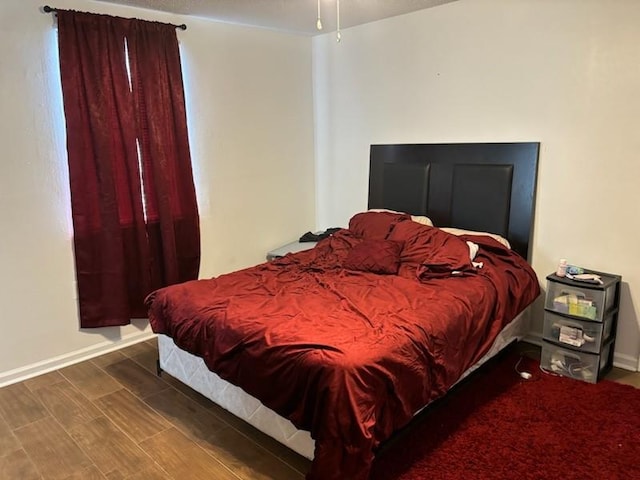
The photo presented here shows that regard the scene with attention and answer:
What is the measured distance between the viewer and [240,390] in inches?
93.2

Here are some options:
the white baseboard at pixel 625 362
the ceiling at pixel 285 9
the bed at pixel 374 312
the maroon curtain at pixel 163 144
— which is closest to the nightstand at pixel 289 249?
the bed at pixel 374 312

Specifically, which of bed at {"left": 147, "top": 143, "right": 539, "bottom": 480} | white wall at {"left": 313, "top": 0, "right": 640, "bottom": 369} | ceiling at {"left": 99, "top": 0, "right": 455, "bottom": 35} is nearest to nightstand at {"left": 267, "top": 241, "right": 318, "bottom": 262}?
bed at {"left": 147, "top": 143, "right": 539, "bottom": 480}

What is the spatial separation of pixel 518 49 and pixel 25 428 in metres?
3.68

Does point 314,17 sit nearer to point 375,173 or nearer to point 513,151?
point 375,173

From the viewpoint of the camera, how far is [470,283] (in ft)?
9.03

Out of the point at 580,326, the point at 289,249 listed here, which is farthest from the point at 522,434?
the point at 289,249

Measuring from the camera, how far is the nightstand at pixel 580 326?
277cm

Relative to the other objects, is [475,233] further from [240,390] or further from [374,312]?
[240,390]

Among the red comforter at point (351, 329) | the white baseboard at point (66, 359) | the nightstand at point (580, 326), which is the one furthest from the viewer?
the white baseboard at point (66, 359)

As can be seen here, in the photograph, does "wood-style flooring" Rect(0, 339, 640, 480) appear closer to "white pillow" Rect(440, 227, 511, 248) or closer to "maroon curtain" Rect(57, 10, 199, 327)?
"maroon curtain" Rect(57, 10, 199, 327)

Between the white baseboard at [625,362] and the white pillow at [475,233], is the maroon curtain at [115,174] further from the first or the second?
the white baseboard at [625,362]

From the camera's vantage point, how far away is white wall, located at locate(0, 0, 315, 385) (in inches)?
114

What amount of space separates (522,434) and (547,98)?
2.06 meters

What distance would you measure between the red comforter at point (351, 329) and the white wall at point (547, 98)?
0.50m
